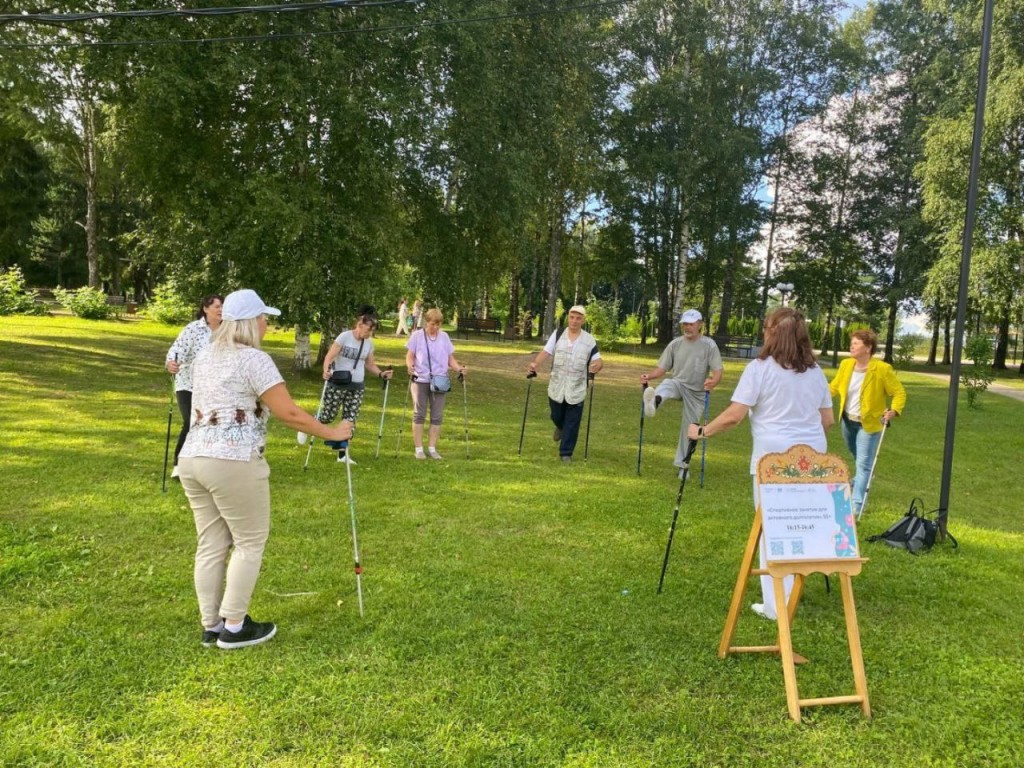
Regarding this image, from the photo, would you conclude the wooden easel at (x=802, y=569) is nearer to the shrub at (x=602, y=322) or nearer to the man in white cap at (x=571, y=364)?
the man in white cap at (x=571, y=364)

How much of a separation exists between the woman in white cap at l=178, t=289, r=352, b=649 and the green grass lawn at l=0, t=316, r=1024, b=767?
1.81 ft

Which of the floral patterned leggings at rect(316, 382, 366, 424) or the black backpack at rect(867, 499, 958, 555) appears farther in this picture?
the floral patterned leggings at rect(316, 382, 366, 424)

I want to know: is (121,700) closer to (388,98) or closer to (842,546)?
(842,546)

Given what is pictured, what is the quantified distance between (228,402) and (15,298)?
101ft

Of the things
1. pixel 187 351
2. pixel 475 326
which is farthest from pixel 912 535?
pixel 475 326

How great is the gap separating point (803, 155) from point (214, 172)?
30136 mm

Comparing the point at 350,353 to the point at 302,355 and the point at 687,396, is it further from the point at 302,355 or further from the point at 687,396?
the point at 302,355

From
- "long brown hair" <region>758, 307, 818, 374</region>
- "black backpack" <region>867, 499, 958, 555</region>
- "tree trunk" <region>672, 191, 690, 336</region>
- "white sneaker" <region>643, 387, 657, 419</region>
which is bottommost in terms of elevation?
"black backpack" <region>867, 499, 958, 555</region>

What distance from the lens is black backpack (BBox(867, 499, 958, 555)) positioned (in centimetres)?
591

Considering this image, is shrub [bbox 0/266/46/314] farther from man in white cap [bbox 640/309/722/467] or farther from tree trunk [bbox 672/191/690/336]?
man in white cap [bbox 640/309/722/467]

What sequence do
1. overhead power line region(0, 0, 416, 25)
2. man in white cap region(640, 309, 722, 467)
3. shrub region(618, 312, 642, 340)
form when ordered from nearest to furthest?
overhead power line region(0, 0, 416, 25), man in white cap region(640, 309, 722, 467), shrub region(618, 312, 642, 340)

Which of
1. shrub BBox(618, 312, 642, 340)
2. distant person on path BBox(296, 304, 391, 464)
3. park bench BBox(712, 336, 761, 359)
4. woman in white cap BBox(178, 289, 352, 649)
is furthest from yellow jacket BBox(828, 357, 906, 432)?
shrub BBox(618, 312, 642, 340)

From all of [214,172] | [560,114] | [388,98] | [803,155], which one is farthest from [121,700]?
[803,155]

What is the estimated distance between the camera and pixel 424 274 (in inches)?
627
